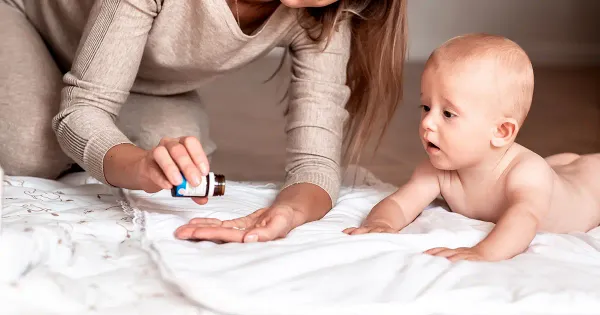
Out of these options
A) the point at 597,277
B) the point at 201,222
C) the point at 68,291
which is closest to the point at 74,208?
the point at 201,222

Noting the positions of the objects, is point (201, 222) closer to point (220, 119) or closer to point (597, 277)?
point (597, 277)

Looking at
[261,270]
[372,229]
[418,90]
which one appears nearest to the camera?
[261,270]

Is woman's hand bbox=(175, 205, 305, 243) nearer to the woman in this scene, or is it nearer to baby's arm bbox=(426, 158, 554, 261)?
the woman

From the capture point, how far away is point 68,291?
3.37ft

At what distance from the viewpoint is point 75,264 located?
1.12 meters

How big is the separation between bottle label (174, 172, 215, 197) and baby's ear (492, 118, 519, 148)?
19.6 inches

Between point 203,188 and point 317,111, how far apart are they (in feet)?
1.67

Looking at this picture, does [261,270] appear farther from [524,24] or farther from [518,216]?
[524,24]

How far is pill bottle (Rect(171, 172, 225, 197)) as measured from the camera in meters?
1.13

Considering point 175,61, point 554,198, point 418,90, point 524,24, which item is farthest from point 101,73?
point 524,24

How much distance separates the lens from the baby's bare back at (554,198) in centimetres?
145

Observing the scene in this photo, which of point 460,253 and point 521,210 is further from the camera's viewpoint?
point 521,210

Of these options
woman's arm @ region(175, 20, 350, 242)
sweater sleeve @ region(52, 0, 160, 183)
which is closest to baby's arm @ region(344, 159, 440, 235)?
woman's arm @ region(175, 20, 350, 242)

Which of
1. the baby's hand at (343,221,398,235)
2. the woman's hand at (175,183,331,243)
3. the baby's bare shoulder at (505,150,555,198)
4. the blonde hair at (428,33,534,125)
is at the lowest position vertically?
Result: the baby's hand at (343,221,398,235)
